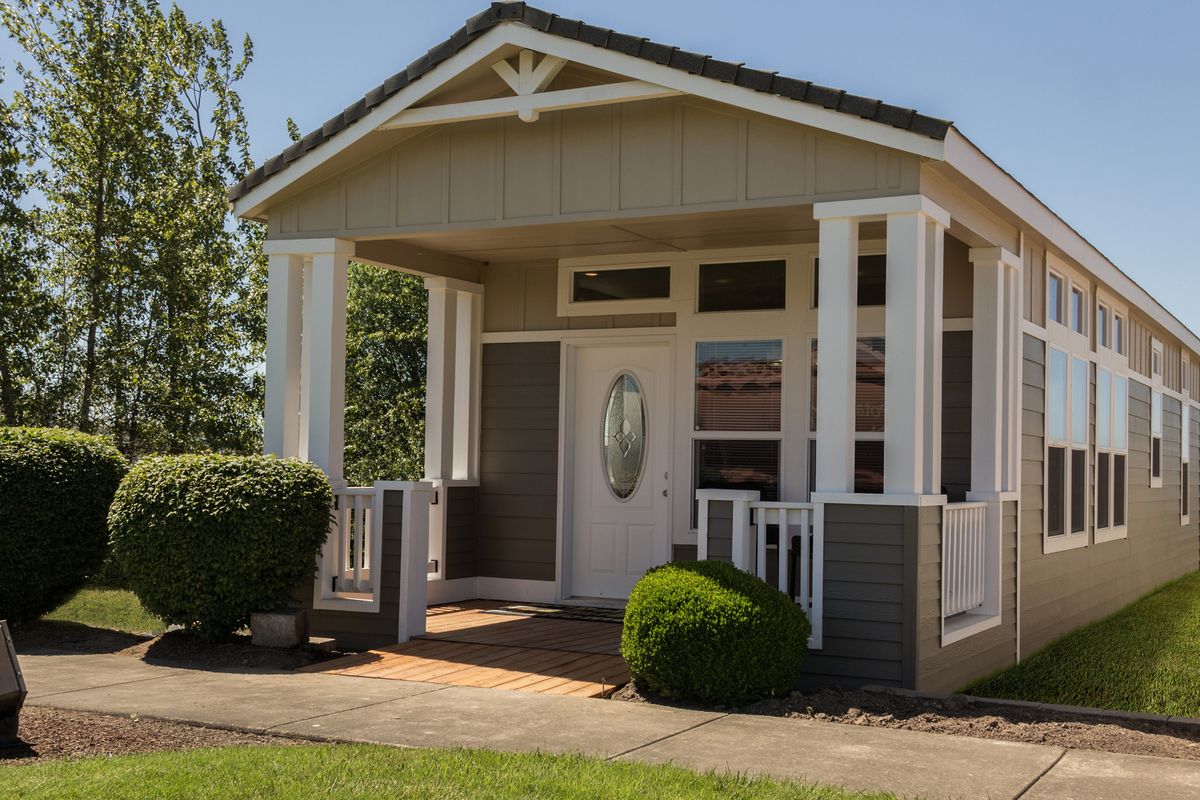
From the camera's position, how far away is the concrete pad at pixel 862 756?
4.87m

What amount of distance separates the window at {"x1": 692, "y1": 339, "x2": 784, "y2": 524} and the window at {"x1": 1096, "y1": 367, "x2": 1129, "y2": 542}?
375cm

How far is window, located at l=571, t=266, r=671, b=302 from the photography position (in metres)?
9.98

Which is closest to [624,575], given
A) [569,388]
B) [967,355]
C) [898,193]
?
[569,388]

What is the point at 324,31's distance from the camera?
14.5 metres

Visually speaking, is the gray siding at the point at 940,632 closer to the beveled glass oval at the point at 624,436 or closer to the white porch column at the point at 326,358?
the beveled glass oval at the point at 624,436

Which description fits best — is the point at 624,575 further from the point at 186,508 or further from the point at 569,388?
the point at 186,508

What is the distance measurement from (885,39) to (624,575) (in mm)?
5072

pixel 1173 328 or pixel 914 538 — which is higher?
pixel 1173 328

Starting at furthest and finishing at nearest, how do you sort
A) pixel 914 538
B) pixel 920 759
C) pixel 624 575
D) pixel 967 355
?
pixel 624 575 < pixel 967 355 < pixel 914 538 < pixel 920 759

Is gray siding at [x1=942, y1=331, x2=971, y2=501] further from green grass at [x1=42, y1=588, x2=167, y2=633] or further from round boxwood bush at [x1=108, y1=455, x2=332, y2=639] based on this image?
green grass at [x1=42, y1=588, x2=167, y2=633]

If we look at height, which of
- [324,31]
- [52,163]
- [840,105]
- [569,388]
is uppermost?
[324,31]

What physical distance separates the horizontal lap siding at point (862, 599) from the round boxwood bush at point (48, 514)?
523 cm

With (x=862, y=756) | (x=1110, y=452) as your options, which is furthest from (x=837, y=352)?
(x=1110, y=452)

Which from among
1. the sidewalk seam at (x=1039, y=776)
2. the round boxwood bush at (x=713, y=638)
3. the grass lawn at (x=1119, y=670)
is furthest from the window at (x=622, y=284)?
the sidewalk seam at (x=1039, y=776)
